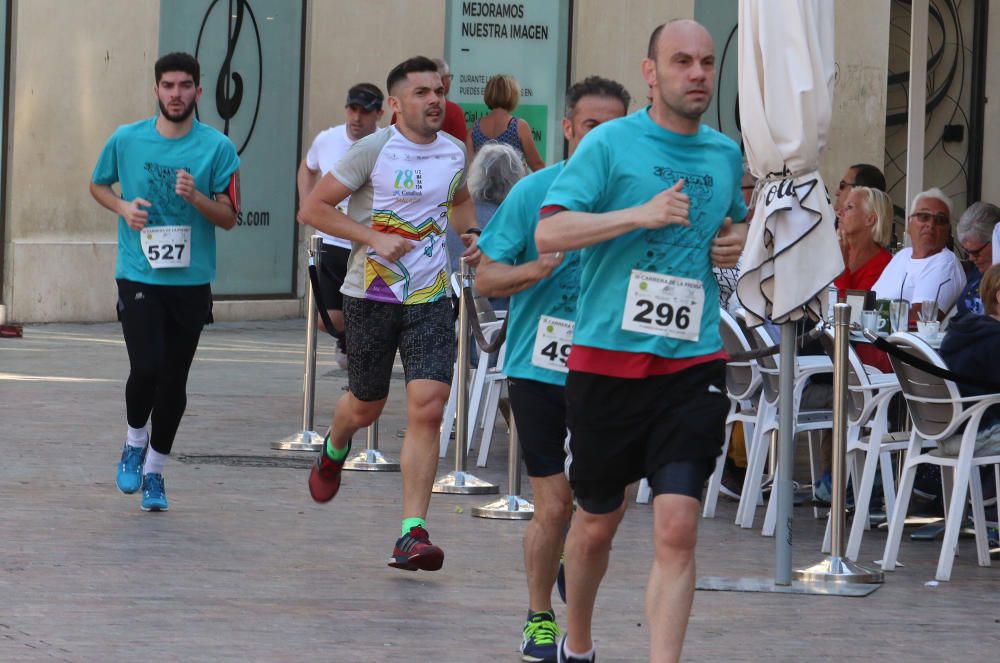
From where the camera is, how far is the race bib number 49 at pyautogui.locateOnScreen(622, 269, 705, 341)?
506 centimetres

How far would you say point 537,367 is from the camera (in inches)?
231

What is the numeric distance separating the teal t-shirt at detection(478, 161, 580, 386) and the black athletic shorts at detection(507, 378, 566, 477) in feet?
0.14

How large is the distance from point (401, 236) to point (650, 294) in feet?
7.68

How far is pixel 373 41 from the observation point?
19.1 meters

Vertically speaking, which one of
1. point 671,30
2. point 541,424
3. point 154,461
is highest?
point 671,30

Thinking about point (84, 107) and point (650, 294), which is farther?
point (84, 107)

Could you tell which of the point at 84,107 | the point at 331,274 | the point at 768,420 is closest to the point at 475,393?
the point at 331,274

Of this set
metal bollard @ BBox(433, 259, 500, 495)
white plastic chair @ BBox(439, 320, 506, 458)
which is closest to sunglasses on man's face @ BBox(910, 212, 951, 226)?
white plastic chair @ BBox(439, 320, 506, 458)

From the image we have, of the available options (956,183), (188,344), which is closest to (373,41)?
(956,183)

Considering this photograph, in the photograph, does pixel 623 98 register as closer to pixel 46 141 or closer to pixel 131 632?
pixel 131 632

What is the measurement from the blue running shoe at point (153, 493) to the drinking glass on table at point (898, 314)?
3.21m

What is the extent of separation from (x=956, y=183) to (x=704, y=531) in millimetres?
11425

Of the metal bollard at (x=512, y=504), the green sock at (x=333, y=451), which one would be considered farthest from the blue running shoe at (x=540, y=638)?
the metal bollard at (x=512, y=504)

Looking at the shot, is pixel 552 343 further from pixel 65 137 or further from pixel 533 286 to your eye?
pixel 65 137
